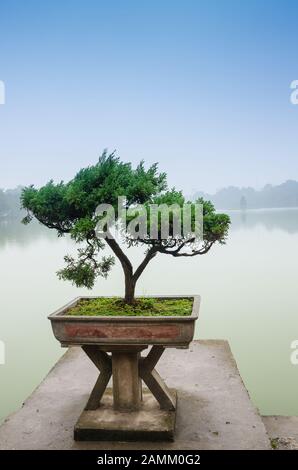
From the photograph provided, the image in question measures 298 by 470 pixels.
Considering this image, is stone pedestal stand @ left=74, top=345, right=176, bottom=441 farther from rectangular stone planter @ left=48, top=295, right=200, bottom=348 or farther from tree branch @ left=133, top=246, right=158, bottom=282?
tree branch @ left=133, top=246, right=158, bottom=282

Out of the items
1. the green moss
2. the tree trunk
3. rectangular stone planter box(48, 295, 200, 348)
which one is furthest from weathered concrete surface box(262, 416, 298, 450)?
the tree trunk

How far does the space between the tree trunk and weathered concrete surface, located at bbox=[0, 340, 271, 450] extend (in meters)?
0.96

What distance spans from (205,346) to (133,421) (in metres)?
2.07

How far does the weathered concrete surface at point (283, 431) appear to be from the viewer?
126 inches

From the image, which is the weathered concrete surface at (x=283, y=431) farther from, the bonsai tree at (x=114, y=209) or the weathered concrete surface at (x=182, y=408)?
the bonsai tree at (x=114, y=209)

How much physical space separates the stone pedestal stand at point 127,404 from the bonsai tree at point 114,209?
1.37 feet

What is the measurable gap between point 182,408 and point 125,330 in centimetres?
102

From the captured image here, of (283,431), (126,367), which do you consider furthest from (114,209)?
(283,431)

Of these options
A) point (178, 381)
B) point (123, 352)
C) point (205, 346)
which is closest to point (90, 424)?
point (123, 352)

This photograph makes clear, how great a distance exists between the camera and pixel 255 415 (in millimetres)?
3439

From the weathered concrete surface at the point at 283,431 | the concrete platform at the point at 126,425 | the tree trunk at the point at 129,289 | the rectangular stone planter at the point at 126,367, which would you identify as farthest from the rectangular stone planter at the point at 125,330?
the weathered concrete surface at the point at 283,431

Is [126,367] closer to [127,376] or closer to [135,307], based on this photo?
[127,376]

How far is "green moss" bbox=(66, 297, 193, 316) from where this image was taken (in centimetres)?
324

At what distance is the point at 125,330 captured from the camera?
3053mm
